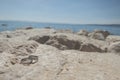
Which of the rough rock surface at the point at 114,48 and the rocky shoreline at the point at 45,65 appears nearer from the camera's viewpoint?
the rocky shoreline at the point at 45,65

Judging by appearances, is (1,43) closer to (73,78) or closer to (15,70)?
(15,70)

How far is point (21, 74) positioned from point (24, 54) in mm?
1759

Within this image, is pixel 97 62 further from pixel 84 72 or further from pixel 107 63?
pixel 84 72

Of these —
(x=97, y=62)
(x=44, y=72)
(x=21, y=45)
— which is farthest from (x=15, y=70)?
(x=97, y=62)

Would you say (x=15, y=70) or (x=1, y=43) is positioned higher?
(x=1, y=43)

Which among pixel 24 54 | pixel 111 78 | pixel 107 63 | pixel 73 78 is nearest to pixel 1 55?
pixel 24 54

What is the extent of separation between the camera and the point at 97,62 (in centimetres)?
686

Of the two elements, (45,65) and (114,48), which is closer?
(45,65)

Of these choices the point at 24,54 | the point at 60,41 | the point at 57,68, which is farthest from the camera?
the point at 60,41

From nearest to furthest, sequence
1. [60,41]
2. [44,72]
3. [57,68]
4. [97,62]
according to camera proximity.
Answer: [44,72] < [57,68] < [97,62] < [60,41]

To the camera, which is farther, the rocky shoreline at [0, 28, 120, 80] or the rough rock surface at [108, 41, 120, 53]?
the rough rock surface at [108, 41, 120, 53]

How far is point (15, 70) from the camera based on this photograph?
4887mm

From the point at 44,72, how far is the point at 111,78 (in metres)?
2.12

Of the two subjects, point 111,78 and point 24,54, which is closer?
point 111,78
